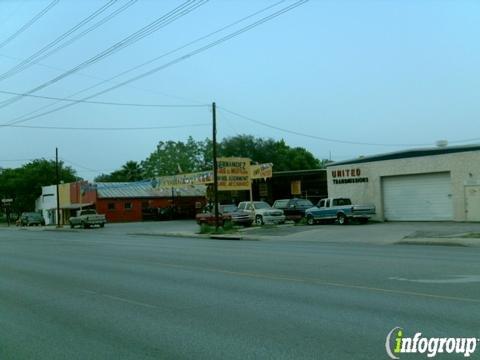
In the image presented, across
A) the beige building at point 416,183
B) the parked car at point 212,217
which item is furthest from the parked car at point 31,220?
the beige building at point 416,183

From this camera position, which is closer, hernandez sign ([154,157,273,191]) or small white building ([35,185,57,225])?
hernandez sign ([154,157,273,191])

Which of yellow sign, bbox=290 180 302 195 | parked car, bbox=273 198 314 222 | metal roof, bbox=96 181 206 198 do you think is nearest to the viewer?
parked car, bbox=273 198 314 222

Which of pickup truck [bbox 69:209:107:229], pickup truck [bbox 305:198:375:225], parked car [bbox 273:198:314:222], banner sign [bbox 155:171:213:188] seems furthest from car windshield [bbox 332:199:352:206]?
pickup truck [bbox 69:209:107:229]

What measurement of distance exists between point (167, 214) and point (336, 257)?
5153 centimetres

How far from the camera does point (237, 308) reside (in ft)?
29.2

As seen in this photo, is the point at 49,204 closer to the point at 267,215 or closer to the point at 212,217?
the point at 212,217

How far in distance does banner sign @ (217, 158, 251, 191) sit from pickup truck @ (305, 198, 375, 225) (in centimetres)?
794

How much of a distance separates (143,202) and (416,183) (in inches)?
1625

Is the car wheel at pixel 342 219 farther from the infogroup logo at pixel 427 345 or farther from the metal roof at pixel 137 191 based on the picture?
the metal roof at pixel 137 191

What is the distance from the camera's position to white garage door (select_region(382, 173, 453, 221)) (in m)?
33.1

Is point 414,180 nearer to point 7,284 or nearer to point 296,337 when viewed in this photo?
point 7,284

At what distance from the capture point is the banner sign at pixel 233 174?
4297cm

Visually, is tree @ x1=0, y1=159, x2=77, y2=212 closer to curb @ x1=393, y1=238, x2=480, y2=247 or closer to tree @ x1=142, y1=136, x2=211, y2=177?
tree @ x1=142, y1=136, x2=211, y2=177

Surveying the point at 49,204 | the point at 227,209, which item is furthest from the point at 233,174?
the point at 49,204
